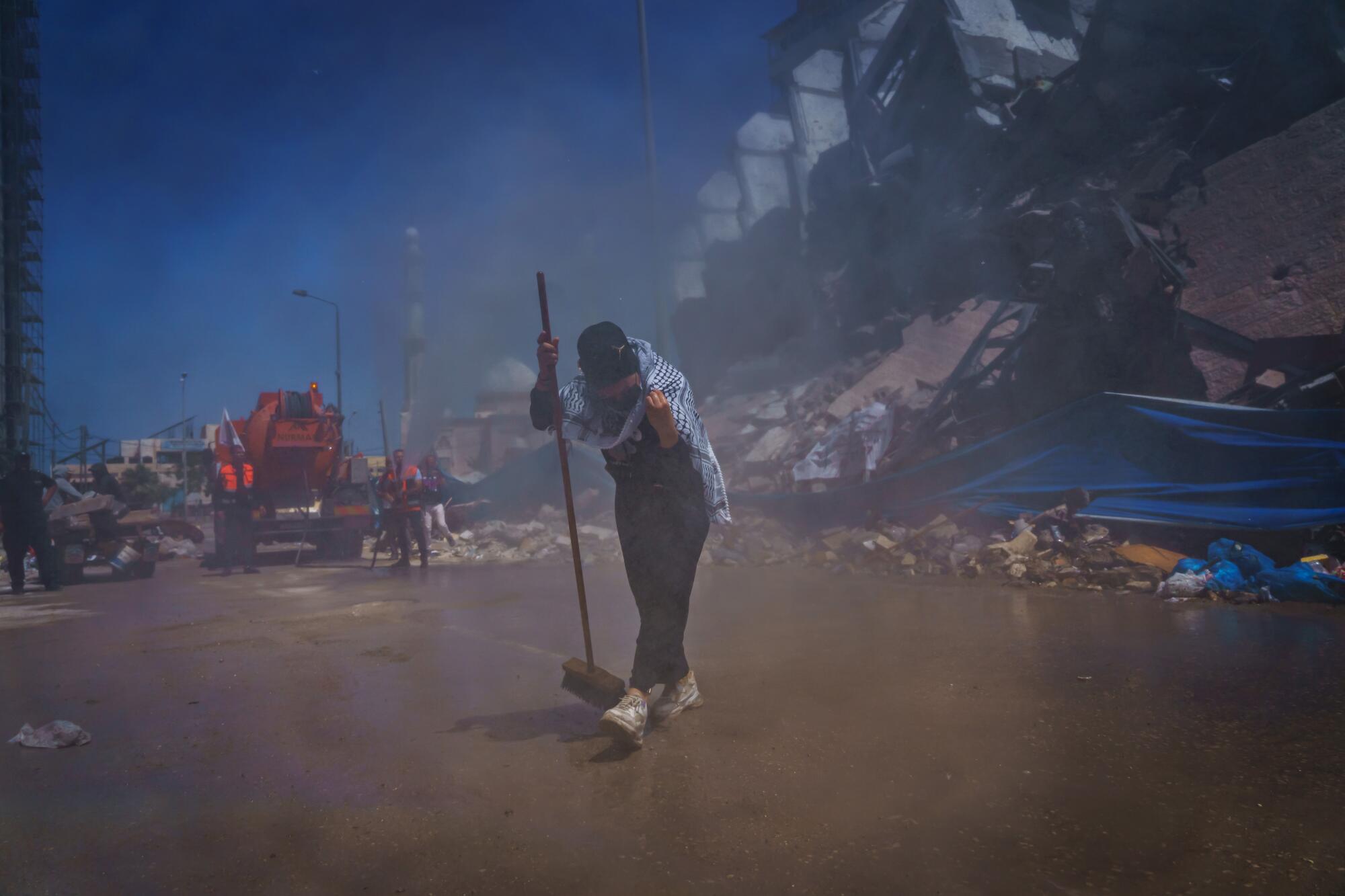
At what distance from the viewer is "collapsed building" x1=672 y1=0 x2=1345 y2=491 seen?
324 inches

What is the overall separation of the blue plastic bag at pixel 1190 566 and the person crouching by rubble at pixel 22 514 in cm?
1209

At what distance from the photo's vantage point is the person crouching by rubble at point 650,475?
3.06 metres

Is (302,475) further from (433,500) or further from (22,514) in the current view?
(22,514)

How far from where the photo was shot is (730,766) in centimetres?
262

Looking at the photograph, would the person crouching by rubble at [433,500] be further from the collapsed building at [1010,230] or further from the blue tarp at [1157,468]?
the blue tarp at [1157,468]

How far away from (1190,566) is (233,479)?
469 inches

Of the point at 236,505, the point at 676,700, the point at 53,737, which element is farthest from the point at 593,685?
the point at 236,505

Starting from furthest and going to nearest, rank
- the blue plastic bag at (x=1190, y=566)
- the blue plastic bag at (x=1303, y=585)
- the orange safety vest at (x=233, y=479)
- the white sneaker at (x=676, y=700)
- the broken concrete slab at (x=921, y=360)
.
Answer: the broken concrete slab at (x=921, y=360) < the orange safety vest at (x=233, y=479) < the blue plastic bag at (x=1190, y=566) < the blue plastic bag at (x=1303, y=585) < the white sneaker at (x=676, y=700)

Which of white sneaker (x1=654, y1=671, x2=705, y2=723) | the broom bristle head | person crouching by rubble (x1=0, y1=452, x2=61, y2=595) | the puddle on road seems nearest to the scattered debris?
white sneaker (x1=654, y1=671, x2=705, y2=723)

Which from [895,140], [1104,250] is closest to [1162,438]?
[1104,250]

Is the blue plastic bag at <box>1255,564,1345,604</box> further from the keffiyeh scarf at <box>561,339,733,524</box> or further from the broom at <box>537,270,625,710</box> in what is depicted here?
the broom at <box>537,270,625,710</box>

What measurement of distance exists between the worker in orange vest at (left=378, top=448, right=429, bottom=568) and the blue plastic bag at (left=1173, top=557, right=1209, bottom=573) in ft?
28.3

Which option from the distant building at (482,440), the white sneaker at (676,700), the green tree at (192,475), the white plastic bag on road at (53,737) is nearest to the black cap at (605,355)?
the white sneaker at (676,700)

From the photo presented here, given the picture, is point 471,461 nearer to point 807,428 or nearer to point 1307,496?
point 807,428
